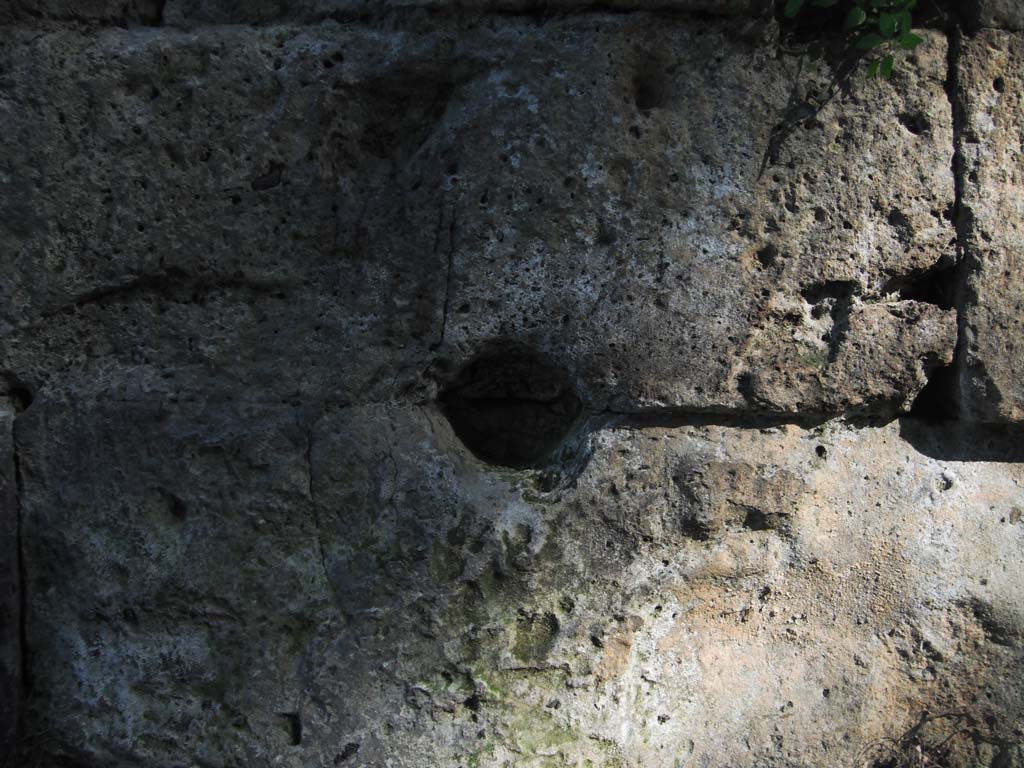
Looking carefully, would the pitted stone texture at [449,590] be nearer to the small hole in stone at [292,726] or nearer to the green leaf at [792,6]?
the small hole in stone at [292,726]

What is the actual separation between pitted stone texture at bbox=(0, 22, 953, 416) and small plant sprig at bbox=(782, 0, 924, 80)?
0.09 m

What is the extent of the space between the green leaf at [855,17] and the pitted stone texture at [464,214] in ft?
0.49

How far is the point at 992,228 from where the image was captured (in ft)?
6.37

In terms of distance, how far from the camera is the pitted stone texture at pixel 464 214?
1.85 meters

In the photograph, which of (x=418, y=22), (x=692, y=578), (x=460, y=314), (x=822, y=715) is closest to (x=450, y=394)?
(x=460, y=314)

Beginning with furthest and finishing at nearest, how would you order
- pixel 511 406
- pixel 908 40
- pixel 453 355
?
pixel 511 406 → pixel 453 355 → pixel 908 40

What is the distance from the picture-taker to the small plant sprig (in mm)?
1771

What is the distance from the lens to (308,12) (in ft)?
6.26

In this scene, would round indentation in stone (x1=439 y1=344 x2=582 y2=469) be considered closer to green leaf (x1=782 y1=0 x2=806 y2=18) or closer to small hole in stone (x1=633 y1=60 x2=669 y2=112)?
small hole in stone (x1=633 y1=60 x2=669 y2=112)

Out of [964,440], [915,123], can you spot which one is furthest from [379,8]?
[964,440]

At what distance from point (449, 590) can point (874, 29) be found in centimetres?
155

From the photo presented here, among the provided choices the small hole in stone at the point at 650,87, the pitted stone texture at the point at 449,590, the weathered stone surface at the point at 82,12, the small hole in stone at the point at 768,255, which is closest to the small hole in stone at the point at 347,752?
the pitted stone texture at the point at 449,590

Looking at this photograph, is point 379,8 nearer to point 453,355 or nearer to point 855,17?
point 453,355

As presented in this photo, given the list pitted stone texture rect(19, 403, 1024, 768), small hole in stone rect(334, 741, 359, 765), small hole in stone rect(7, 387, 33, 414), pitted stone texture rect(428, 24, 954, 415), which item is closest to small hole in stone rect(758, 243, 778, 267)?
pitted stone texture rect(428, 24, 954, 415)
